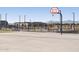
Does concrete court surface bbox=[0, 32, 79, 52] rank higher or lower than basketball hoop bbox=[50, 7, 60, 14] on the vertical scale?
lower

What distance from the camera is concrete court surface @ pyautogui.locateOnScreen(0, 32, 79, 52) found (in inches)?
191

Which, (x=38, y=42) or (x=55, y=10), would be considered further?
(x=38, y=42)

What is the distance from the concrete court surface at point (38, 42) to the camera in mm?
4855

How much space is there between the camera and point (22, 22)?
553 centimetres

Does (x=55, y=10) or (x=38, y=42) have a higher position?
(x=55, y=10)

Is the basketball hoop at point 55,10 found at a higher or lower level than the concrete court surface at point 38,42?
higher

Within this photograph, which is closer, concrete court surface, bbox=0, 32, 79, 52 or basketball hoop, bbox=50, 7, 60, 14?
concrete court surface, bbox=0, 32, 79, 52

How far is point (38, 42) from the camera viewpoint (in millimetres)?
5258

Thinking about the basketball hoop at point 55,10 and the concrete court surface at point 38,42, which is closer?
the concrete court surface at point 38,42
